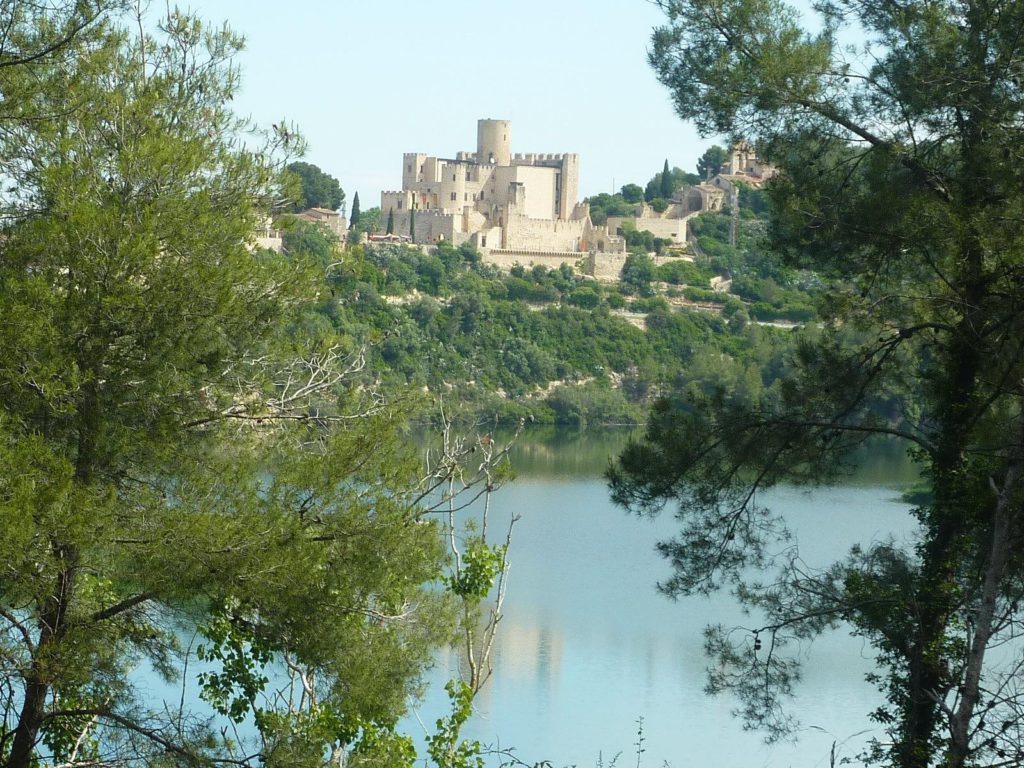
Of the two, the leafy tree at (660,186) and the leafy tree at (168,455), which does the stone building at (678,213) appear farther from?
the leafy tree at (168,455)

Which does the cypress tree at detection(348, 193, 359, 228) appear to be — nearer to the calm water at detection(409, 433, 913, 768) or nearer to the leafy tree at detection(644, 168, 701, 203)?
the leafy tree at detection(644, 168, 701, 203)

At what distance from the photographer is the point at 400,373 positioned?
3033cm

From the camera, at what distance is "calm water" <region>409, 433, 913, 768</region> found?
9891 mm

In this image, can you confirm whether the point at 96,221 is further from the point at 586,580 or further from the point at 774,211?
the point at 586,580

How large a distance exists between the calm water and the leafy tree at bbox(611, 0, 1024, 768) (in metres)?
0.75

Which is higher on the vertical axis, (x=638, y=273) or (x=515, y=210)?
(x=515, y=210)

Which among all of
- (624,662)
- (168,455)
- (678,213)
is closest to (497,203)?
(678,213)

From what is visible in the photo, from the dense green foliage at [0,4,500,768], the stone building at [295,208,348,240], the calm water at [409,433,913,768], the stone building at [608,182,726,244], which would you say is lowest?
the calm water at [409,433,913,768]

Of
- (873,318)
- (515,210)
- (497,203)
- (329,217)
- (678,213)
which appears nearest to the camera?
(873,318)

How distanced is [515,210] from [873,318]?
39532mm

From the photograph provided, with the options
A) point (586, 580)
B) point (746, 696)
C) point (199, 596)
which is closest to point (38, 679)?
point (199, 596)

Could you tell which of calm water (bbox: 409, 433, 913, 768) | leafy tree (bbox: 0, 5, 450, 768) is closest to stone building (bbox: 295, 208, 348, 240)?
calm water (bbox: 409, 433, 913, 768)

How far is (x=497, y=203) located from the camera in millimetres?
46219

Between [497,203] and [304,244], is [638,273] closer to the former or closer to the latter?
[497,203]
